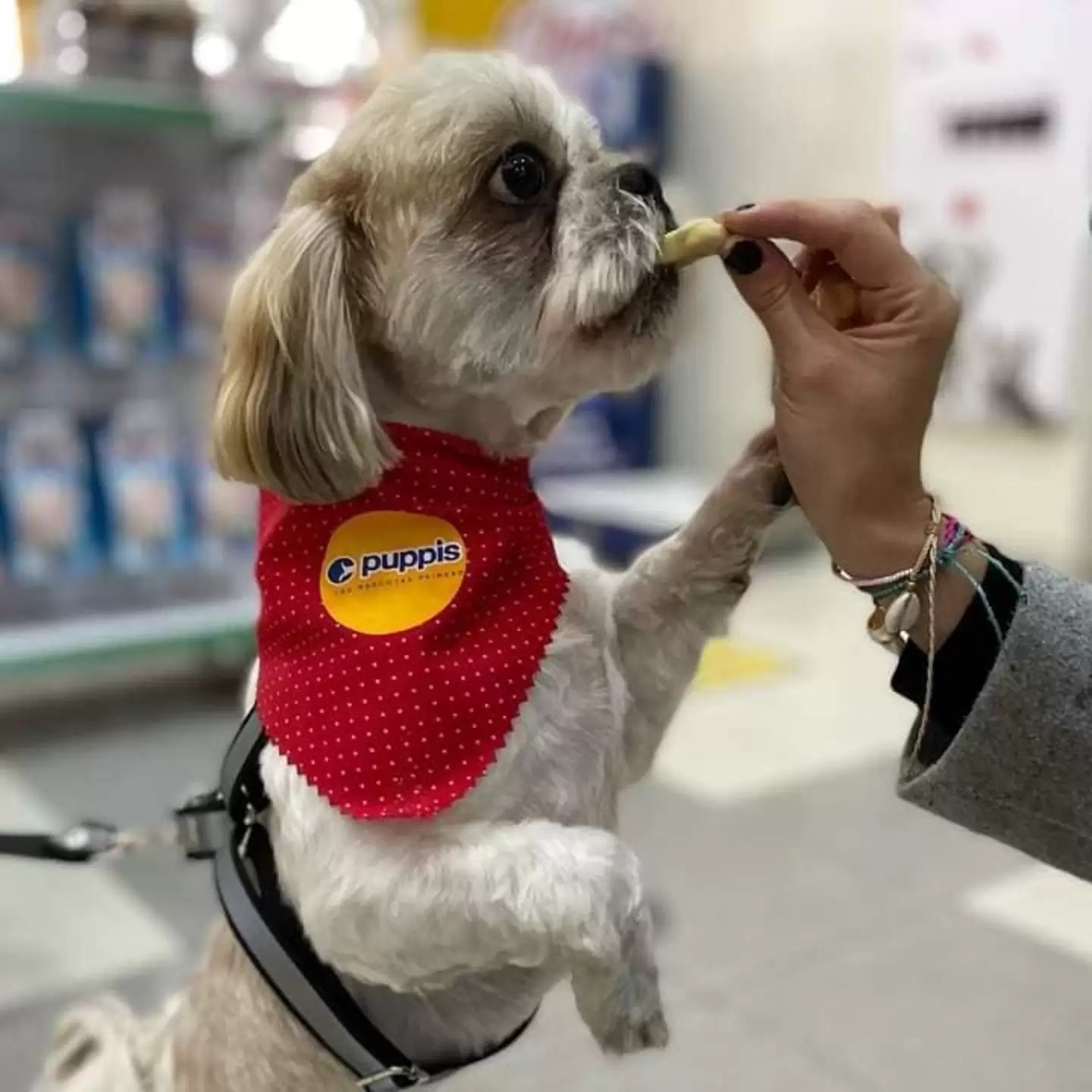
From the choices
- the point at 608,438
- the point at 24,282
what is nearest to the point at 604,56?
the point at 608,438

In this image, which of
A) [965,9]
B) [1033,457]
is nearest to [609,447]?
[1033,457]

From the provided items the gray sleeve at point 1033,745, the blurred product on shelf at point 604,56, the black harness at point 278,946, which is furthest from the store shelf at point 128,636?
the blurred product on shelf at point 604,56

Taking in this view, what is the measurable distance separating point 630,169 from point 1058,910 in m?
1.12

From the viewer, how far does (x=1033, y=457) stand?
2887 millimetres

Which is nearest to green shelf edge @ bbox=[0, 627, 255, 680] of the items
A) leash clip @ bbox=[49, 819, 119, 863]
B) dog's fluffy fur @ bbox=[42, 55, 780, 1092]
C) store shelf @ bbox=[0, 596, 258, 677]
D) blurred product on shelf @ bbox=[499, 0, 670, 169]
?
store shelf @ bbox=[0, 596, 258, 677]

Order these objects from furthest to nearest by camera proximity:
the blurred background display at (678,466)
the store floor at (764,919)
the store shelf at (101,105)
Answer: the store shelf at (101,105)
the blurred background display at (678,466)
the store floor at (764,919)

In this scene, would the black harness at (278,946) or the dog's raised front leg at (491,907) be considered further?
the black harness at (278,946)

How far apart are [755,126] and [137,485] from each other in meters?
2.08

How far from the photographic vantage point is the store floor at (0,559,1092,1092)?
1254 mm

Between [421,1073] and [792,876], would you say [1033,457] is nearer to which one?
[792,876]

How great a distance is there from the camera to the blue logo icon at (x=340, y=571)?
29.2 inches

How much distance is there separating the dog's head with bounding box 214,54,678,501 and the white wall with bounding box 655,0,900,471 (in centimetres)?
228

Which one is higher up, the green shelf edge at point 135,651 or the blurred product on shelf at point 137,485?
Result: the blurred product on shelf at point 137,485

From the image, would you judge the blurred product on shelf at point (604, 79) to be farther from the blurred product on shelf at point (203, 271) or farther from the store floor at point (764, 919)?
the store floor at point (764, 919)
